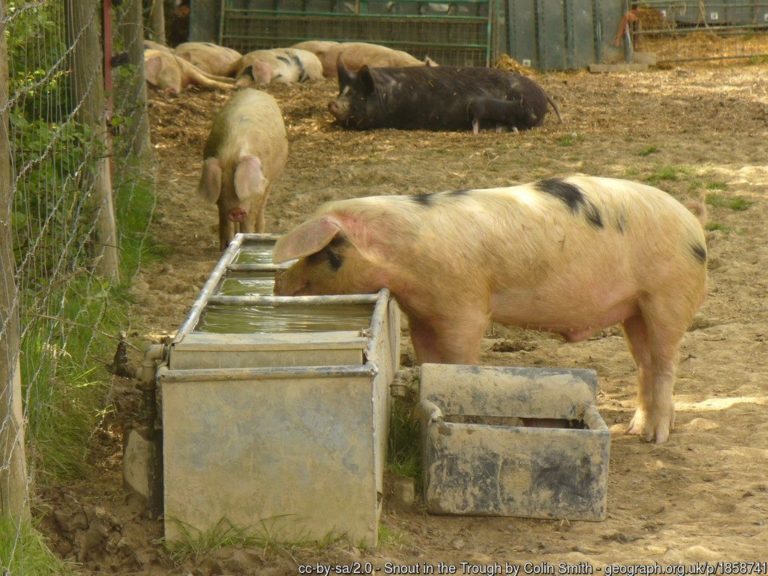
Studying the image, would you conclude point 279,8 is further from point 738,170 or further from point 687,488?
point 687,488

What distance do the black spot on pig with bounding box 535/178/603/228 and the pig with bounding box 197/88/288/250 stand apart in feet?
10.2

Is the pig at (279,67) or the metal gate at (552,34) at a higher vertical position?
the metal gate at (552,34)

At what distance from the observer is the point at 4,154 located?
307 centimetres

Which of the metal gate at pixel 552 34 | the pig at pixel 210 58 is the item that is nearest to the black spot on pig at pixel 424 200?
the pig at pixel 210 58

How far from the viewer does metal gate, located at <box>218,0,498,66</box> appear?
16.8 meters

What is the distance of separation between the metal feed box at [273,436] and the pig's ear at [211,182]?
410 centimetres

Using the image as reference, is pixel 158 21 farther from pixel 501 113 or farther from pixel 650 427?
pixel 650 427

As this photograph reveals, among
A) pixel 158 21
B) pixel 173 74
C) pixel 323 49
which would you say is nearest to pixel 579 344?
pixel 173 74

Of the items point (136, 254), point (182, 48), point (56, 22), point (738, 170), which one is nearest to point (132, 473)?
point (56, 22)

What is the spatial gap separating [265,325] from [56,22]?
2556mm

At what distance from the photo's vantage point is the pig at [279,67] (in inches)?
551

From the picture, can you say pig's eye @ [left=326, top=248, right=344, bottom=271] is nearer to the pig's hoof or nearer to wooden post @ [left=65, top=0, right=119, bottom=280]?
the pig's hoof

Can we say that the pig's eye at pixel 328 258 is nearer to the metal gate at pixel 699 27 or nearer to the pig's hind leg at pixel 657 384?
the pig's hind leg at pixel 657 384

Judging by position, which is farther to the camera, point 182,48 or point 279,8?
point 279,8
